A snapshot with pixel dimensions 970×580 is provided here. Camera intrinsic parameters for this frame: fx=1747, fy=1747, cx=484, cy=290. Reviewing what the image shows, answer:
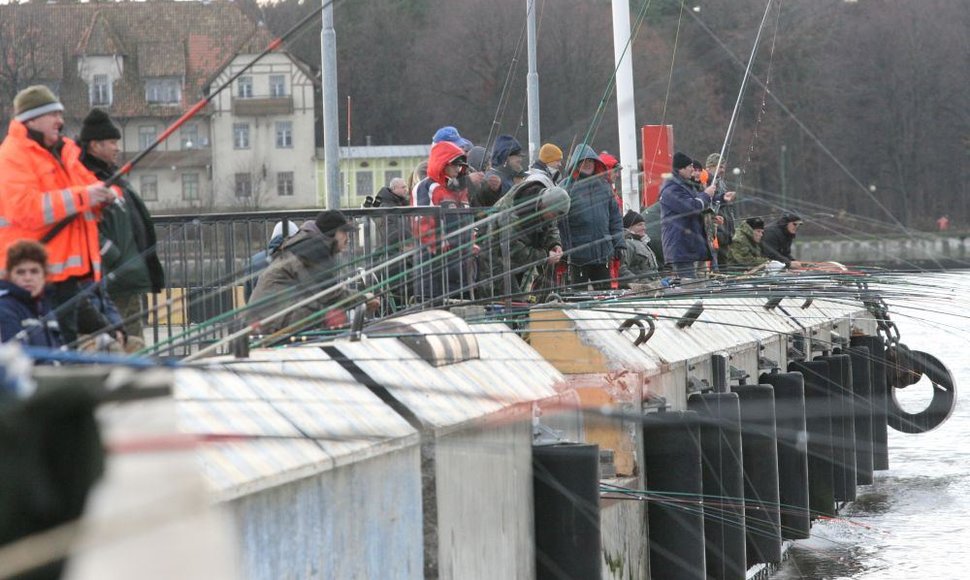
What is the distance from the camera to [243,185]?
13.2m

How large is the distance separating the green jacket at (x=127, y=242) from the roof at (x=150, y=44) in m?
0.81

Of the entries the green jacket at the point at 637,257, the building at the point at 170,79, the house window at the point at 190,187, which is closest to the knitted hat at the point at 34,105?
the building at the point at 170,79

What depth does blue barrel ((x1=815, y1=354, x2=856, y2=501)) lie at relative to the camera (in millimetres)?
18578

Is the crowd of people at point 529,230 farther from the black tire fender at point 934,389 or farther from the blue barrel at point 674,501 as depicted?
the black tire fender at point 934,389

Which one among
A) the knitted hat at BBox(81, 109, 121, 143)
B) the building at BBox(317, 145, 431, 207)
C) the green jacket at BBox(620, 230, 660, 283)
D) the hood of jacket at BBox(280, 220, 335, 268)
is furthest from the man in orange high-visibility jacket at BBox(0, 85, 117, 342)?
the building at BBox(317, 145, 431, 207)

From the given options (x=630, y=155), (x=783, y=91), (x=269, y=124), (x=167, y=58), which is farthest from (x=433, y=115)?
(x=167, y=58)

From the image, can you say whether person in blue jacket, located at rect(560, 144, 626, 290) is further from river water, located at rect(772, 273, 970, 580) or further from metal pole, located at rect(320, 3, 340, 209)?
metal pole, located at rect(320, 3, 340, 209)

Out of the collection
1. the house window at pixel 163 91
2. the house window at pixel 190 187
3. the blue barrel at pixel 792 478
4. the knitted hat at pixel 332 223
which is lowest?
the blue barrel at pixel 792 478

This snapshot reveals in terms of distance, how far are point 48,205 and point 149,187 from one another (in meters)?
2.83

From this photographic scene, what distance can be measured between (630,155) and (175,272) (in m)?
10.8

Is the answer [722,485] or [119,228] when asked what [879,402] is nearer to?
[722,485]

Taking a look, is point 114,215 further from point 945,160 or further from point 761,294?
point 945,160

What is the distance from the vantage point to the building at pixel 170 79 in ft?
26.9

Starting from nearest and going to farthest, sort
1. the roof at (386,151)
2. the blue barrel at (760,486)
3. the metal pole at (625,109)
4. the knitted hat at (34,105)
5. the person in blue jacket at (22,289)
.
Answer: the person in blue jacket at (22,289), the knitted hat at (34,105), the blue barrel at (760,486), the metal pole at (625,109), the roof at (386,151)
